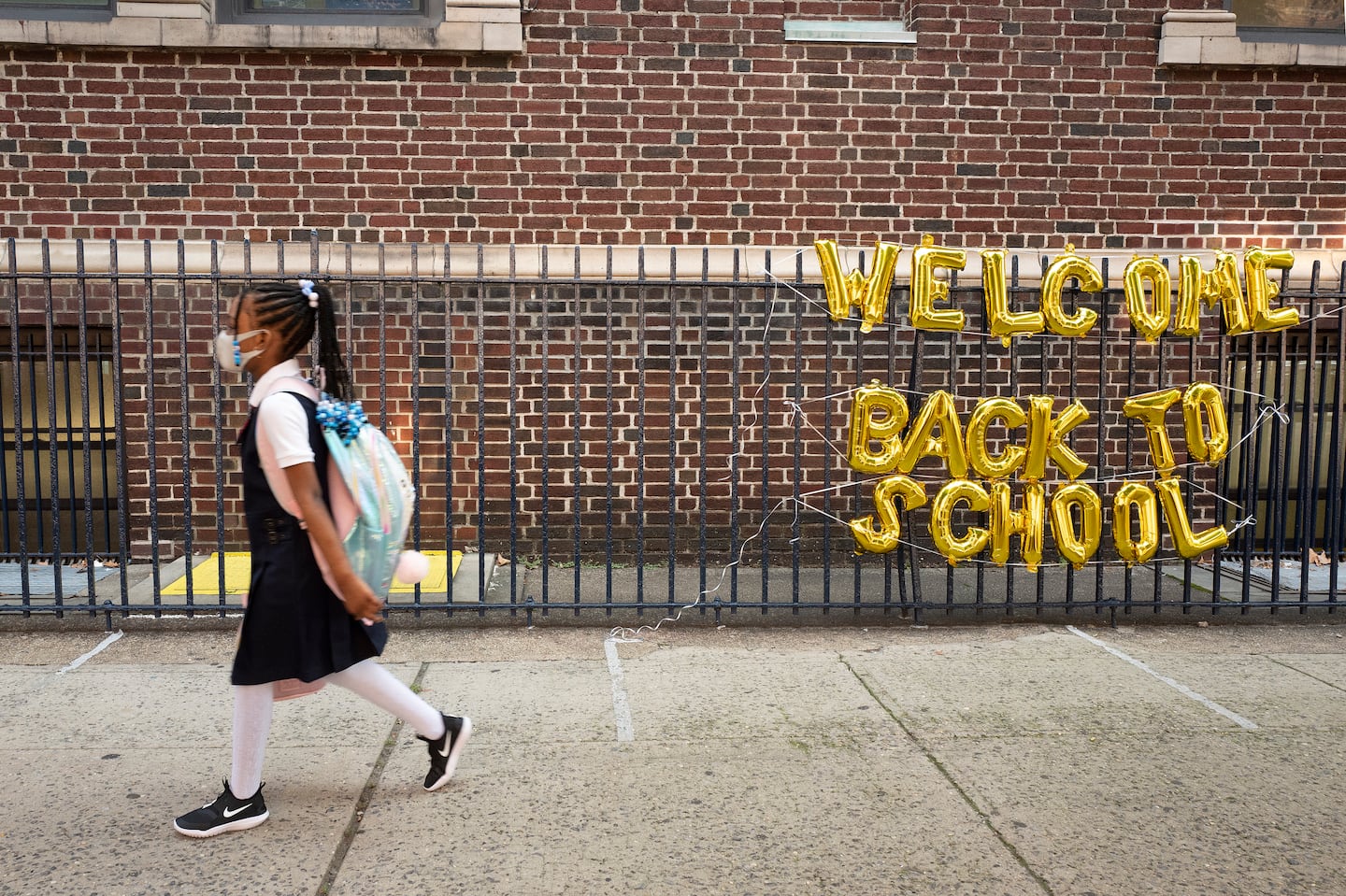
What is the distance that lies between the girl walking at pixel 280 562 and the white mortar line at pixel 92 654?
2.11 m

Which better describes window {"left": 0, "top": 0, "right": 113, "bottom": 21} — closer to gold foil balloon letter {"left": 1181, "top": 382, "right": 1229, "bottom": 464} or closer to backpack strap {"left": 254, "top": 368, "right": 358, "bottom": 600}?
backpack strap {"left": 254, "top": 368, "right": 358, "bottom": 600}

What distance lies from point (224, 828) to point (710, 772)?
1601 mm

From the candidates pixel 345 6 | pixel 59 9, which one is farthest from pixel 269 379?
pixel 59 9

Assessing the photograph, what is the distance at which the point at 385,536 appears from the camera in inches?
117

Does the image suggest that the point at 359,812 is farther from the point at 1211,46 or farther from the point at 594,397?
the point at 1211,46

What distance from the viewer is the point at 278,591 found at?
9.62 feet

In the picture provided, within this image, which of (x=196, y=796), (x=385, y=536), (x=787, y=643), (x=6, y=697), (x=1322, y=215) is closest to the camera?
(x=385, y=536)

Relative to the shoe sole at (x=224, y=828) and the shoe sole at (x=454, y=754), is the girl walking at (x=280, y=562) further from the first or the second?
the shoe sole at (x=454, y=754)

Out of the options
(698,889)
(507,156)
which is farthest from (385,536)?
(507,156)

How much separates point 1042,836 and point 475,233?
5177 millimetres

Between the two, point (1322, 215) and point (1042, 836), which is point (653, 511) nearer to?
point (1042, 836)

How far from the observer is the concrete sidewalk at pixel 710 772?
2859 millimetres

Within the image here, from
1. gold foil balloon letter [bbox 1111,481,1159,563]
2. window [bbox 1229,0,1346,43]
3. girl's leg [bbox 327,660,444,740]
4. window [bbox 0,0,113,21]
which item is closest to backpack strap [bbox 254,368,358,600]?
girl's leg [bbox 327,660,444,740]

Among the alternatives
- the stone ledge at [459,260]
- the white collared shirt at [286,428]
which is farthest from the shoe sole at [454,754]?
the stone ledge at [459,260]
